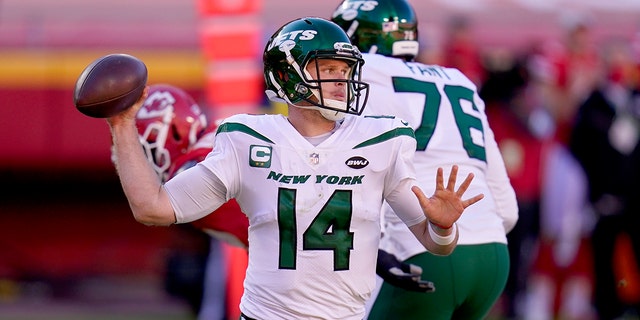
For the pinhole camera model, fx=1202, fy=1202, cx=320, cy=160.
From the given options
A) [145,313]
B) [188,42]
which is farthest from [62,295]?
[188,42]

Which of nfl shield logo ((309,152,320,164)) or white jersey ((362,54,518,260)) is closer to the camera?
nfl shield logo ((309,152,320,164))

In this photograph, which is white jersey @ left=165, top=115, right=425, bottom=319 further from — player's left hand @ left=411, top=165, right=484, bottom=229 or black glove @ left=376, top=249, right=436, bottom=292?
black glove @ left=376, top=249, right=436, bottom=292

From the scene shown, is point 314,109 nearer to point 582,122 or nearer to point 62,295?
point 582,122

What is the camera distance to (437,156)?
419cm

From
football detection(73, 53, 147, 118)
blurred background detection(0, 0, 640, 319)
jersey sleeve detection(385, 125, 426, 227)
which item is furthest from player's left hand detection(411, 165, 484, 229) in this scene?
blurred background detection(0, 0, 640, 319)

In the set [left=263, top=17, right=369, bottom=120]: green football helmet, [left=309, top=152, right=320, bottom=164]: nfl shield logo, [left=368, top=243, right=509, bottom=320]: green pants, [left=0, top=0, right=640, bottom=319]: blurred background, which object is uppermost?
[left=263, top=17, right=369, bottom=120]: green football helmet

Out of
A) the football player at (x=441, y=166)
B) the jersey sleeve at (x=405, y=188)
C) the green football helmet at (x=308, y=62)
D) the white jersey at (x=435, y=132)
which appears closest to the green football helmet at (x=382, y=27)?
the football player at (x=441, y=166)

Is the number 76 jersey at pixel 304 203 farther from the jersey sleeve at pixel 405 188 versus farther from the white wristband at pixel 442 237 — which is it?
the white wristband at pixel 442 237

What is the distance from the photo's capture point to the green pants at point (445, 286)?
13.4 feet

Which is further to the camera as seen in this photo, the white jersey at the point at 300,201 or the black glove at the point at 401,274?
the black glove at the point at 401,274

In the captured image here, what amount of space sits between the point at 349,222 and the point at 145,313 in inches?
212

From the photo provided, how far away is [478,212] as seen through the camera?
4227 mm

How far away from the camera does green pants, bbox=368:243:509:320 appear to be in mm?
4094

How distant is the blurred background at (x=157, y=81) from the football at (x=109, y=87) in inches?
166
